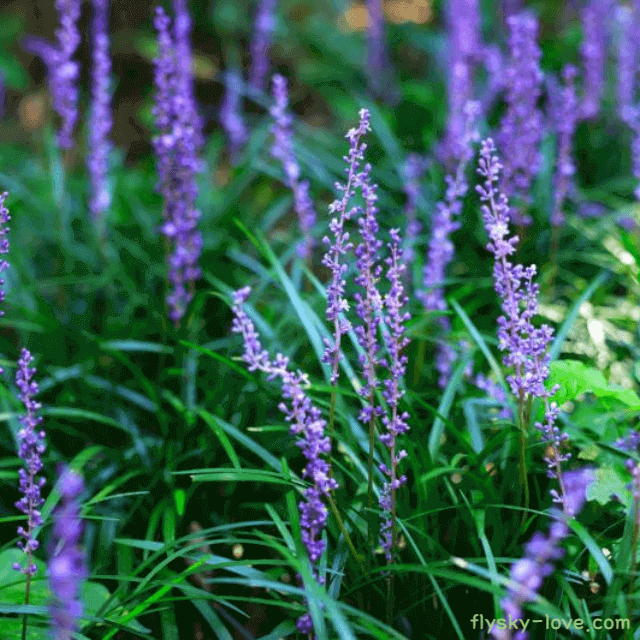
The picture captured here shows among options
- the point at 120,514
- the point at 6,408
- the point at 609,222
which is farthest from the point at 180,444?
the point at 609,222

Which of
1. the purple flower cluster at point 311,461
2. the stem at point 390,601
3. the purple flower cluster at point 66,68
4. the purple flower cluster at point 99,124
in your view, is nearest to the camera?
the purple flower cluster at point 311,461

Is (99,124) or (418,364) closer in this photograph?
(418,364)

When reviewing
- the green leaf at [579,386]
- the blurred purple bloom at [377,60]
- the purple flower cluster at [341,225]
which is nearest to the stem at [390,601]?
the purple flower cluster at [341,225]

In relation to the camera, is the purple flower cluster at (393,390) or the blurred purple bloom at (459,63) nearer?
the purple flower cluster at (393,390)

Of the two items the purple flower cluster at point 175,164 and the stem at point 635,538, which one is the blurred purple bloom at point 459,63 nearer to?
the purple flower cluster at point 175,164

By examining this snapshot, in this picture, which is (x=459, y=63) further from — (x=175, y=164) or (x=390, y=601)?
(x=390, y=601)

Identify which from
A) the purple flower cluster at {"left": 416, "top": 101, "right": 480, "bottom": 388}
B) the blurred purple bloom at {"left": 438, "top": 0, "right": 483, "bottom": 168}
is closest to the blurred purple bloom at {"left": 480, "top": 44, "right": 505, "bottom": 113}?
the blurred purple bloom at {"left": 438, "top": 0, "right": 483, "bottom": 168}

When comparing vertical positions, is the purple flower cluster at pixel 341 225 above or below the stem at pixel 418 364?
above

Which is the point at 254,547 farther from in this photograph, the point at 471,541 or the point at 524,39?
the point at 524,39

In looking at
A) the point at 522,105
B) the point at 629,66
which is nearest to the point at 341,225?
the point at 522,105

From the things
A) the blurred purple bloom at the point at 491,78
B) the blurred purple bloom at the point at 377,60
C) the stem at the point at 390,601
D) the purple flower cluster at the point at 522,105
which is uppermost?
the blurred purple bloom at the point at 377,60

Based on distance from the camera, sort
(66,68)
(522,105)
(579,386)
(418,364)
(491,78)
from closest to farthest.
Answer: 1. (579,386)
2. (418,364)
3. (522,105)
4. (66,68)
5. (491,78)

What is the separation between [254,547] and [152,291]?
1.90 metres

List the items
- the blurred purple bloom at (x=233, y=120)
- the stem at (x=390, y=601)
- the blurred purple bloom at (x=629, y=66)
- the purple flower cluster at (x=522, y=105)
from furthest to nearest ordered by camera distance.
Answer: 1. the blurred purple bloom at (x=233, y=120)
2. the blurred purple bloom at (x=629, y=66)
3. the purple flower cluster at (x=522, y=105)
4. the stem at (x=390, y=601)
